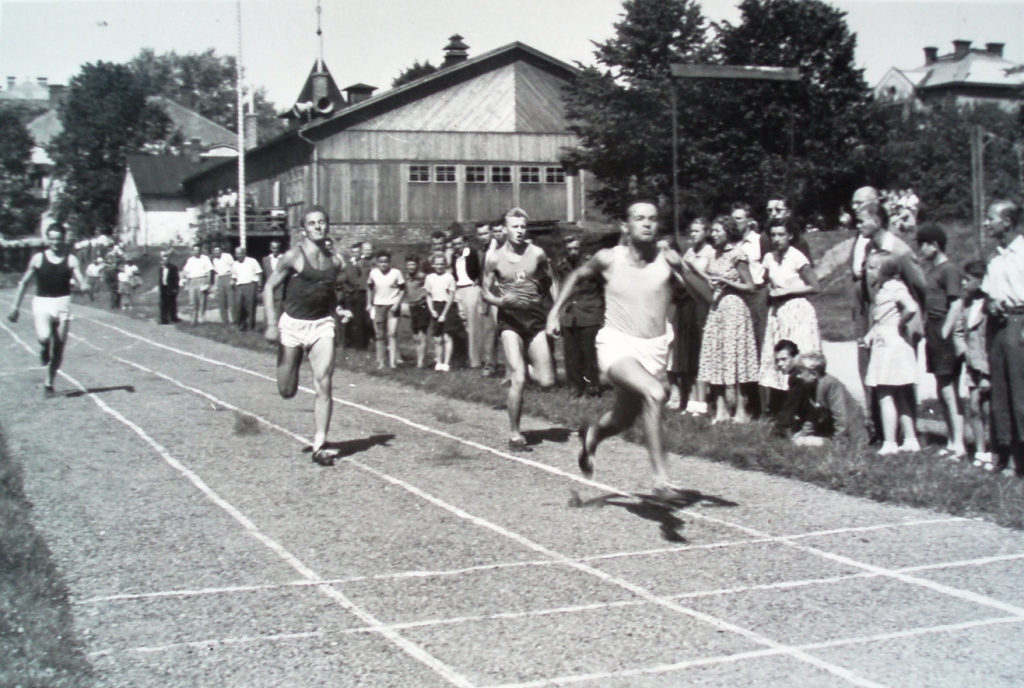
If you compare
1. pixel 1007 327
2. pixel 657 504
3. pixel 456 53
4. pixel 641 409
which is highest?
pixel 456 53

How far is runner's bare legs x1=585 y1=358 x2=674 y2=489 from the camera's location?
23.7 feet

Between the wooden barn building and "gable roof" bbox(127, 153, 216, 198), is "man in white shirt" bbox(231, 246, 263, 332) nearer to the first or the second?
the wooden barn building

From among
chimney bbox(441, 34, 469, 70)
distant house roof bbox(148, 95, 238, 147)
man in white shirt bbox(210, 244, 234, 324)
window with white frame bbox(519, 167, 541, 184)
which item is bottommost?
man in white shirt bbox(210, 244, 234, 324)

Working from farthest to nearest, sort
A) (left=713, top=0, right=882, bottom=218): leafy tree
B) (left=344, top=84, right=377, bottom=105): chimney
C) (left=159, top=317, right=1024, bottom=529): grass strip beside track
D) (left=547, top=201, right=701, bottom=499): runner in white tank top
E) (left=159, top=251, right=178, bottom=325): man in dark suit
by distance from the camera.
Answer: (left=344, top=84, right=377, bottom=105): chimney → (left=713, top=0, right=882, bottom=218): leafy tree → (left=159, top=251, right=178, bottom=325): man in dark suit → (left=159, top=317, right=1024, bottom=529): grass strip beside track → (left=547, top=201, right=701, bottom=499): runner in white tank top

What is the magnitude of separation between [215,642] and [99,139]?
7361 centimetres

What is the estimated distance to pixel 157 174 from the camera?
78.9 metres

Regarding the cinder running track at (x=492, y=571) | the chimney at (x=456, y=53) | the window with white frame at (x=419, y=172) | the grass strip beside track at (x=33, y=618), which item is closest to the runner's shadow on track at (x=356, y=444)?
the cinder running track at (x=492, y=571)

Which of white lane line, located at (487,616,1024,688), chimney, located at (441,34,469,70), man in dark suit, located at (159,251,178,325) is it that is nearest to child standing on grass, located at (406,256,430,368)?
white lane line, located at (487,616,1024,688)

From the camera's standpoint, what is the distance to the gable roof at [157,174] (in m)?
76.9

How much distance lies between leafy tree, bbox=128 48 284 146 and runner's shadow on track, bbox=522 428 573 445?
96245 millimetres

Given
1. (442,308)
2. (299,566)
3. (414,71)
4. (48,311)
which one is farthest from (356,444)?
(414,71)

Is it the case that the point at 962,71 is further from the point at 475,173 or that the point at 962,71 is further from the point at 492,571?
the point at 492,571

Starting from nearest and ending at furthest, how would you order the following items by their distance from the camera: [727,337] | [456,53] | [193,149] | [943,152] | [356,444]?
[356,444] < [727,337] < [456,53] < [943,152] < [193,149]

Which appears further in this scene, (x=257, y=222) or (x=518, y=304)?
(x=257, y=222)
